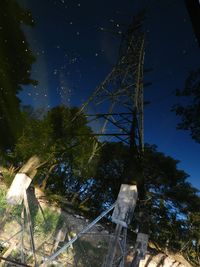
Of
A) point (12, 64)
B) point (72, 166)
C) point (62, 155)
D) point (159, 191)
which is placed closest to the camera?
point (62, 155)

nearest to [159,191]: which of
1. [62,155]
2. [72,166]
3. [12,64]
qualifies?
[72,166]

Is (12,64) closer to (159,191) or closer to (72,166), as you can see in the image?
(72,166)

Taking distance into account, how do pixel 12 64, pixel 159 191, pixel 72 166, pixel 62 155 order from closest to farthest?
pixel 62 155 → pixel 12 64 → pixel 72 166 → pixel 159 191

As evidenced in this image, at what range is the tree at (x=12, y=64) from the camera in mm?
15078

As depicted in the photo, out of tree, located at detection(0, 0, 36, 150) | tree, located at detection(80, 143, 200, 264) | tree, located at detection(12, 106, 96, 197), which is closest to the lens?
tree, located at detection(0, 0, 36, 150)

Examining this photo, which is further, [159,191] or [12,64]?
[159,191]

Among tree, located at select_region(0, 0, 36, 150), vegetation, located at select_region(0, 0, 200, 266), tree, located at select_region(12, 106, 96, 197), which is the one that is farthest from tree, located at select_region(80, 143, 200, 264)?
tree, located at select_region(0, 0, 36, 150)

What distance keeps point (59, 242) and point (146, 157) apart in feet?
44.5

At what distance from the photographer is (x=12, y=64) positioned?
16.3 metres

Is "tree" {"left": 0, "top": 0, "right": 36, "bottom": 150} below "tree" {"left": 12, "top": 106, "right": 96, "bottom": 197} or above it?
above

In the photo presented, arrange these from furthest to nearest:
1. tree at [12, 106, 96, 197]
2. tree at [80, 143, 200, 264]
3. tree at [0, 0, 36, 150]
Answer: tree at [80, 143, 200, 264] → tree at [12, 106, 96, 197] → tree at [0, 0, 36, 150]

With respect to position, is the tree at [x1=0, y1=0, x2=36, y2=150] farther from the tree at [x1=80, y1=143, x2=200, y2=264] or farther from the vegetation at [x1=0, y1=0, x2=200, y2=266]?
the tree at [x1=80, y1=143, x2=200, y2=264]

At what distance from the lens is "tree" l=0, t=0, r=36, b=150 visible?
15078 millimetres

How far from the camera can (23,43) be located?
1641cm
